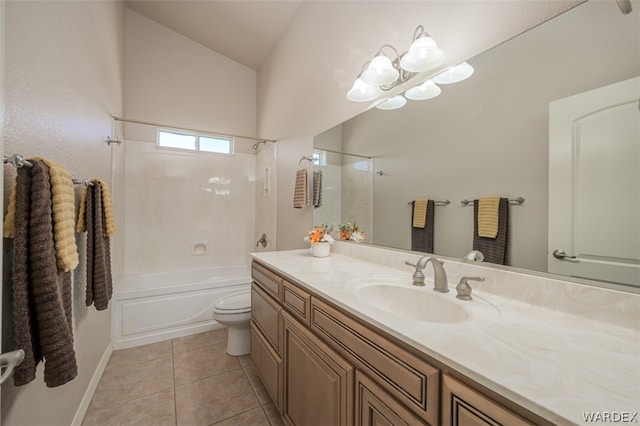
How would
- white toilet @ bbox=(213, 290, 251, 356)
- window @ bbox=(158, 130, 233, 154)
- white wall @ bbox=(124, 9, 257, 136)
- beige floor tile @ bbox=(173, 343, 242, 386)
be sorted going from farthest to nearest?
window @ bbox=(158, 130, 233, 154), white wall @ bbox=(124, 9, 257, 136), white toilet @ bbox=(213, 290, 251, 356), beige floor tile @ bbox=(173, 343, 242, 386)

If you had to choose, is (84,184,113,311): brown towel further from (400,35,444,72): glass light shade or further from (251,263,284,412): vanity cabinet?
(400,35,444,72): glass light shade

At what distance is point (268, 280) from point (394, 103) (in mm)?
1274

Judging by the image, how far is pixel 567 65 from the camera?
0.84 m

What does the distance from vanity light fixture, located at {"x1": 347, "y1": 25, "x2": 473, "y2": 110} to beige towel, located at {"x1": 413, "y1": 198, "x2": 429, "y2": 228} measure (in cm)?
53

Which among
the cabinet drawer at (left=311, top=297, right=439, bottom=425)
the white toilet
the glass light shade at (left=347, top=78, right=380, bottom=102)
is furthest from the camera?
the white toilet

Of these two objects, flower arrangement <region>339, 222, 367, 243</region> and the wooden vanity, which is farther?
flower arrangement <region>339, 222, 367, 243</region>

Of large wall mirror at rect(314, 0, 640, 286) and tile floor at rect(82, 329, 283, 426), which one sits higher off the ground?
large wall mirror at rect(314, 0, 640, 286)

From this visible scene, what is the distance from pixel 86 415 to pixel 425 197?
7.48 ft

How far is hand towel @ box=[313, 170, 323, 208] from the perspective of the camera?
2.11m

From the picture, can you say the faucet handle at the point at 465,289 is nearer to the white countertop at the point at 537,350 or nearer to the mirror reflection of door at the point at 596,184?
the white countertop at the point at 537,350

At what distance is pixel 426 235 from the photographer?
1294 millimetres

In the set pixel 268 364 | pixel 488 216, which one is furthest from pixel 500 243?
pixel 268 364

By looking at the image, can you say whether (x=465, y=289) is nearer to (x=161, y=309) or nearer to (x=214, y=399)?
(x=214, y=399)

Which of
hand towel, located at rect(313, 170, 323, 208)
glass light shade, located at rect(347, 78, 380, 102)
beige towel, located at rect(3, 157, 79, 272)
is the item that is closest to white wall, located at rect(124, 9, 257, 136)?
hand towel, located at rect(313, 170, 323, 208)
